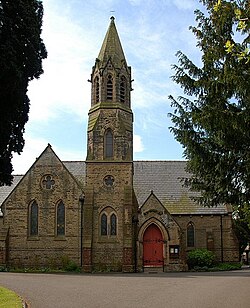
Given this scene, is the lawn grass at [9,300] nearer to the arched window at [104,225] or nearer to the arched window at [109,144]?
the arched window at [104,225]

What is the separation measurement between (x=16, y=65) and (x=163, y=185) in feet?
106

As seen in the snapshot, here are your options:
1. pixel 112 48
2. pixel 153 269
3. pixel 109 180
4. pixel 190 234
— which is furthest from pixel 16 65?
pixel 190 234

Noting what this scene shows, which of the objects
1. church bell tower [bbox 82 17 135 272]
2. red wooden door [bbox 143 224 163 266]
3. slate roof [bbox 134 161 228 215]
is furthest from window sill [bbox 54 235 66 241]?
slate roof [bbox 134 161 228 215]

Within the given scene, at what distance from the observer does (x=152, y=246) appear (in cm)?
3909

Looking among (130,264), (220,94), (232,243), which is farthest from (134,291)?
(232,243)

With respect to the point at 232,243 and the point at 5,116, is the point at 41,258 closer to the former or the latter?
the point at 232,243

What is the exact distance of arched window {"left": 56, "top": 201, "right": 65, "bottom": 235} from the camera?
1508 inches

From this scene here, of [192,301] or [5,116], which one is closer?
[5,116]

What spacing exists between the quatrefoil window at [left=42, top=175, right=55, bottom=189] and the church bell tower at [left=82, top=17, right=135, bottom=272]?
2852 millimetres

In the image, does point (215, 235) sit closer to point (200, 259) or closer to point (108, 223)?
point (200, 259)

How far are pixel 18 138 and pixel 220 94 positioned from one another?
26.4 feet

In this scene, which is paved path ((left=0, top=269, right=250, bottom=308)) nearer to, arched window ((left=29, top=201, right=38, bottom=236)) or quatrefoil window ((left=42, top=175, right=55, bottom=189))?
arched window ((left=29, top=201, right=38, bottom=236))

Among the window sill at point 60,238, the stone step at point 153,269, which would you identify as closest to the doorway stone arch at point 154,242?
the stone step at point 153,269

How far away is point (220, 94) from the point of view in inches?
496
